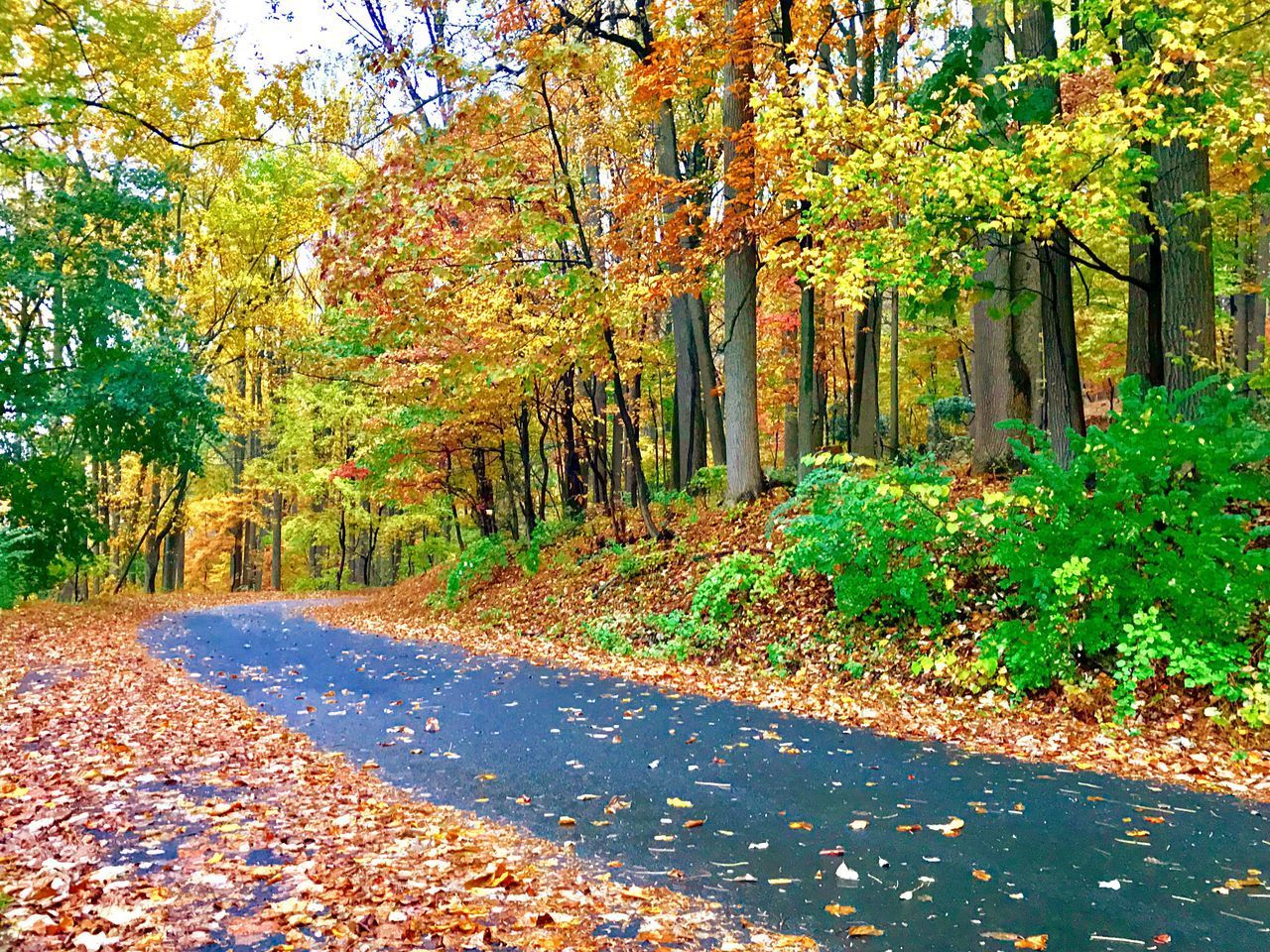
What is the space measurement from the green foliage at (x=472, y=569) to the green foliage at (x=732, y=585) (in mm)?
7619

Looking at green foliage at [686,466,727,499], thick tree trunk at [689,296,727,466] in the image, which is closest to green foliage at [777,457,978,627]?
thick tree trunk at [689,296,727,466]

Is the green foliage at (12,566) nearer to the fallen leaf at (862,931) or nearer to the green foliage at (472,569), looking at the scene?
the green foliage at (472,569)

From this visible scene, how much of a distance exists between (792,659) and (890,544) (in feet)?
5.20

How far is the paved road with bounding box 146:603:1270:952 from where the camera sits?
11.4ft

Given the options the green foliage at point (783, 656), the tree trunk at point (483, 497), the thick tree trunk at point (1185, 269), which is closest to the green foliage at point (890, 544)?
the green foliage at point (783, 656)

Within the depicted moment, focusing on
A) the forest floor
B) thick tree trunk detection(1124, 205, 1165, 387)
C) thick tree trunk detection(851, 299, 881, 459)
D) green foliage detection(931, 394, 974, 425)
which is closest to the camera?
the forest floor

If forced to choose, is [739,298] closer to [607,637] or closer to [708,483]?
[708,483]

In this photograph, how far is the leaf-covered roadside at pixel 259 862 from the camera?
3320 millimetres

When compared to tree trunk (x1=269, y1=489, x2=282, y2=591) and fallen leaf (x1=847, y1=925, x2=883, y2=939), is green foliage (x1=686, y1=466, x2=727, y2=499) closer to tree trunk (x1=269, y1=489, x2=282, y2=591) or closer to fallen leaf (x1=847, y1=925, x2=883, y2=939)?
fallen leaf (x1=847, y1=925, x2=883, y2=939)

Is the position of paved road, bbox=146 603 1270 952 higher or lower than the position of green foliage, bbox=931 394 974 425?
lower

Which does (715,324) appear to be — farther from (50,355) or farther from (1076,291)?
(50,355)

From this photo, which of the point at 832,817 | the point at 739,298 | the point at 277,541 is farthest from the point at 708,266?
the point at 277,541

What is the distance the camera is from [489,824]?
189 inches

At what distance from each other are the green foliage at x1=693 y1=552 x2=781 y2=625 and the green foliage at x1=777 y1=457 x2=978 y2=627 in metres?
1.06
